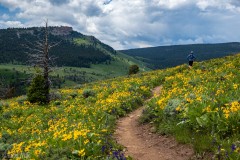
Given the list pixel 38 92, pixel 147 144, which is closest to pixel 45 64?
pixel 38 92

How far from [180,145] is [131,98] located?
34.8 feet

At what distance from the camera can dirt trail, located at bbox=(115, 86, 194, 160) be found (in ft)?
30.2

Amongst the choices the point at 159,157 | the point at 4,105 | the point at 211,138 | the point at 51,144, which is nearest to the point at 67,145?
the point at 51,144

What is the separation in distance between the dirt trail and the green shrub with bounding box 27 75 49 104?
1308cm

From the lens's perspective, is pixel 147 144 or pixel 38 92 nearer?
pixel 147 144

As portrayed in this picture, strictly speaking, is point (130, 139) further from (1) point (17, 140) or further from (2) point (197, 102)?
(1) point (17, 140)

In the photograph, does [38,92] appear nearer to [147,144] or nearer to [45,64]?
[45,64]

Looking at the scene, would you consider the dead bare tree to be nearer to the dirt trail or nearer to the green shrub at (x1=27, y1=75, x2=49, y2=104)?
the green shrub at (x1=27, y1=75, x2=49, y2=104)

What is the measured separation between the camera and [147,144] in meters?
11.1

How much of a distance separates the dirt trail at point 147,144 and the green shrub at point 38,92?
515 inches

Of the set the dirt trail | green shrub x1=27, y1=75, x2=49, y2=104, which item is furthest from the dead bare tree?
the dirt trail

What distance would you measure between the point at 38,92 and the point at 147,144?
56.3 feet

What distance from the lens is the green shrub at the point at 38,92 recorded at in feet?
85.8

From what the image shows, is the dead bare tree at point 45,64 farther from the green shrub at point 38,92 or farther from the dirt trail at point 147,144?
the dirt trail at point 147,144
